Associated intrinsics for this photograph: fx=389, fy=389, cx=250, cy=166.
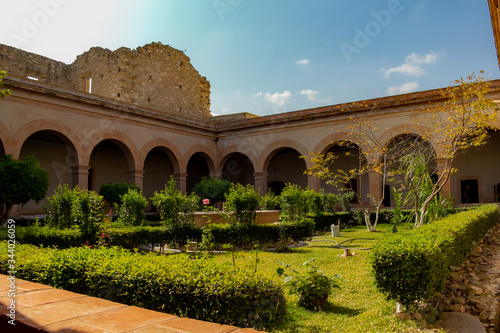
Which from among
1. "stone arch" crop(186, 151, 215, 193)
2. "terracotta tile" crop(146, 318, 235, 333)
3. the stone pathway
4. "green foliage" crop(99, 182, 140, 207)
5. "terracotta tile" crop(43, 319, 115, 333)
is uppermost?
"stone arch" crop(186, 151, 215, 193)

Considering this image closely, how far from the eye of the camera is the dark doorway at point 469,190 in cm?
1898

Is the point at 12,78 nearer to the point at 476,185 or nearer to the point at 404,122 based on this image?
the point at 404,122

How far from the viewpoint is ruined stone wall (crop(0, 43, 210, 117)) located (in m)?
19.8

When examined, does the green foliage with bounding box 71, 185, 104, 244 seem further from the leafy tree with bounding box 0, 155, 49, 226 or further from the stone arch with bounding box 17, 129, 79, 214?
the stone arch with bounding box 17, 129, 79, 214

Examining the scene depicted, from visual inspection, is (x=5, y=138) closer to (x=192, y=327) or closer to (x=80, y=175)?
(x=80, y=175)

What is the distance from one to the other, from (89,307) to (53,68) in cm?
2234

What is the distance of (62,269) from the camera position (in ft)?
10.7

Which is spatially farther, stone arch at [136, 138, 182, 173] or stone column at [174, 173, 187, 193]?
→ stone column at [174, 173, 187, 193]

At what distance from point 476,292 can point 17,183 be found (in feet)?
36.3

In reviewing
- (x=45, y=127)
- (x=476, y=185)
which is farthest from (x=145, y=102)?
(x=476, y=185)

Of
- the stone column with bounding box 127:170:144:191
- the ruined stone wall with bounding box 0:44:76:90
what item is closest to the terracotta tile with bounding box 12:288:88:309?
the stone column with bounding box 127:170:144:191

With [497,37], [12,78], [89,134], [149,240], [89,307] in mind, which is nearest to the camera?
[89,307]

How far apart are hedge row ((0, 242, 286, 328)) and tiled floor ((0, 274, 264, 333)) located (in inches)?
19.8

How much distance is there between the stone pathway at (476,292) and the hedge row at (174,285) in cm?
255
